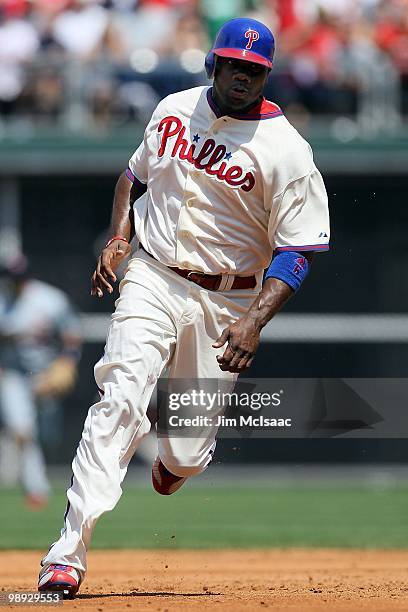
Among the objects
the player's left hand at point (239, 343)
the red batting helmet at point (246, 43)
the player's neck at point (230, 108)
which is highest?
the red batting helmet at point (246, 43)

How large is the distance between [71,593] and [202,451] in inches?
40.4

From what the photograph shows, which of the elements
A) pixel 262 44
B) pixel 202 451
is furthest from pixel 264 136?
pixel 202 451

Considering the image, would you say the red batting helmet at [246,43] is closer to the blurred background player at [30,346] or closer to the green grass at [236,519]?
the green grass at [236,519]

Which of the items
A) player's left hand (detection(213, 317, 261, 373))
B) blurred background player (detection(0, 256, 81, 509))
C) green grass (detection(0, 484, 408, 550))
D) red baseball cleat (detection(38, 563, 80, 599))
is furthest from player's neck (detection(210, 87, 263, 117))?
blurred background player (detection(0, 256, 81, 509))

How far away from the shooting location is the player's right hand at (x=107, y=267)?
520 centimetres

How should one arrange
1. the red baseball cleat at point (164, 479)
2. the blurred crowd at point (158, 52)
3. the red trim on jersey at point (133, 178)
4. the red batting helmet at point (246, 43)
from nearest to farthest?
the red batting helmet at point (246, 43) → the red trim on jersey at point (133, 178) → the red baseball cleat at point (164, 479) → the blurred crowd at point (158, 52)

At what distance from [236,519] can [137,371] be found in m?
5.44

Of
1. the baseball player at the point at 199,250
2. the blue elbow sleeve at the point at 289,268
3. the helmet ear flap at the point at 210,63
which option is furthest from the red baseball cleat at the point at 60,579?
the helmet ear flap at the point at 210,63

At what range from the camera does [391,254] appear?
1344 centimetres

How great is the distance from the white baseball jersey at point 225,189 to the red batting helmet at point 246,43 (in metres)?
0.25

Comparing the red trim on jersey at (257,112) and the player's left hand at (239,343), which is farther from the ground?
the red trim on jersey at (257,112)

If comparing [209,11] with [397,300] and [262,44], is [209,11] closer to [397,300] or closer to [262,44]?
[397,300]

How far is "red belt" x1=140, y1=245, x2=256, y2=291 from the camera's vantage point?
210 inches

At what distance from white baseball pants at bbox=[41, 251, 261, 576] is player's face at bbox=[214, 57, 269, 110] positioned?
77cm
